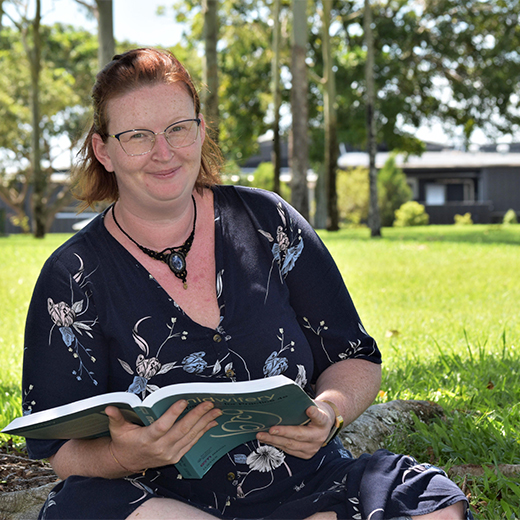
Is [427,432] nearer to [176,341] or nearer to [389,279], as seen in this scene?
[176,341]

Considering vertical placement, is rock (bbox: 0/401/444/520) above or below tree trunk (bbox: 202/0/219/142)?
below

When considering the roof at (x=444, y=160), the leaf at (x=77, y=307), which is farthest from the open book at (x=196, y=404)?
the roof at (x=444, y=160)

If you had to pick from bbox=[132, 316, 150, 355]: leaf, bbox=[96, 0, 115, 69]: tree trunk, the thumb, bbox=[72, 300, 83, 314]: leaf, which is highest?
bbox=[96, 0, 115, 69]: tree trunk

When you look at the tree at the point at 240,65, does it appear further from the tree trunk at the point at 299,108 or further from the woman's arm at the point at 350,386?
the woman's arm at the point at 350,386

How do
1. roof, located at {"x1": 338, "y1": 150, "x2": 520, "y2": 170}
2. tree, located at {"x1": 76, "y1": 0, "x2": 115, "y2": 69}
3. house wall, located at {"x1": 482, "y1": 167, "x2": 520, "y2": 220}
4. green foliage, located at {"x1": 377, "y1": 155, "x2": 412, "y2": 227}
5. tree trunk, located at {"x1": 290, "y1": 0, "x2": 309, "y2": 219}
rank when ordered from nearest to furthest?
1. tree, located at {"x1": 76, "y1": 0, "x2": 115, "y2": 69}
2. tree trunk, located at {"x1": 290, "y1": 0, "x2": 309, "y2": 219}
3. green foliage, located at {"x1": 377, "y1": 155, "x2": 412, "y2": 227}
4. roof, located at {"x1": 338, "y1": 150, "x2": 520, "y2": 170}
5. house wall, located at {"x1": 482, "y1": 167, "x2": 520, "y2": 220}

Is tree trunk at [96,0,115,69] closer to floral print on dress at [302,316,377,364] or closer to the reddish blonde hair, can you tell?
the reddish blonde hair

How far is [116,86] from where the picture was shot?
6.92 ft

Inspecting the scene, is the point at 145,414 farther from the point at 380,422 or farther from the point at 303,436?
the point at 380,422

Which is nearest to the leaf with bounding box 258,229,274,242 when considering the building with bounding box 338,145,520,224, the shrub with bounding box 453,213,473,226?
the shrub with bounding box 453,213,473,226

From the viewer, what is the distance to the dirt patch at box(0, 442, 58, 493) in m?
2.85

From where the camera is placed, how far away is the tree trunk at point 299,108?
53.0ft

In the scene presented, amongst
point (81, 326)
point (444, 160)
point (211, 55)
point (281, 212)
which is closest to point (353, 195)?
point (444, 160)

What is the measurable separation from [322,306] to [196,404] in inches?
27.9

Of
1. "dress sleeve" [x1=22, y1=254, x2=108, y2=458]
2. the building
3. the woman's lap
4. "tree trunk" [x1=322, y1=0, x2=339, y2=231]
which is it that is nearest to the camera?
the woman's lap
